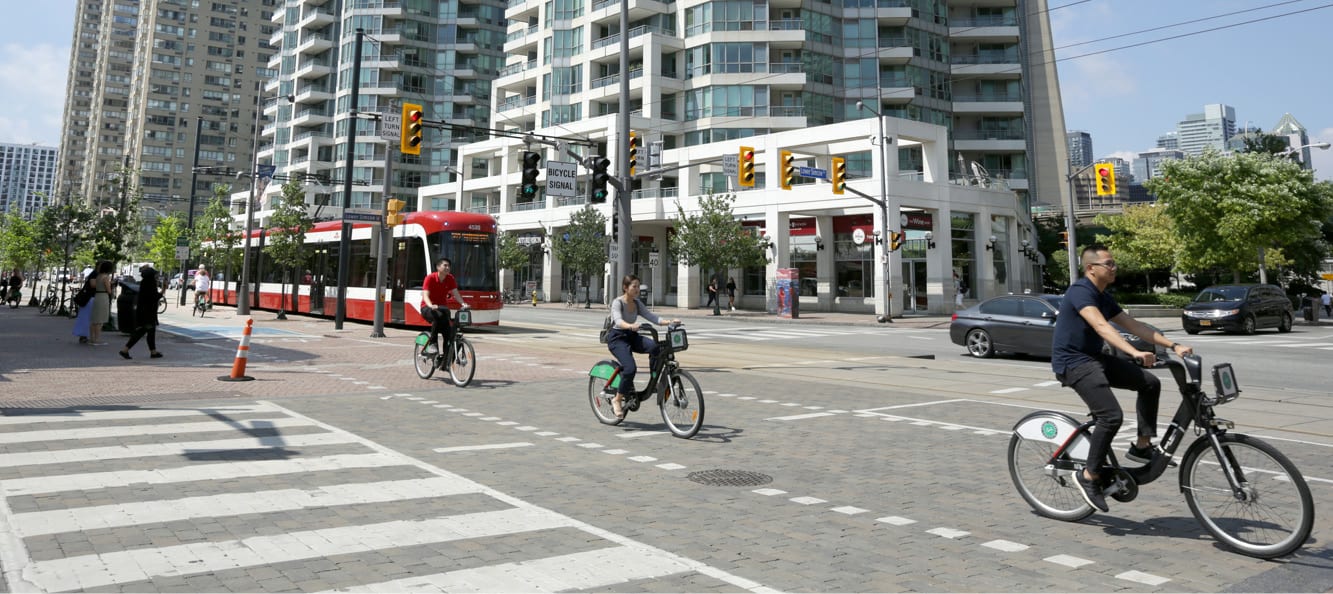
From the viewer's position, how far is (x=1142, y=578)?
13.1ft

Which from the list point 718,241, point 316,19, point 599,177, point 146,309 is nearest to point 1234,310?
point 718,241

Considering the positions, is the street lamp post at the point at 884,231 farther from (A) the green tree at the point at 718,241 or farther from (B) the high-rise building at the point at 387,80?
(B) the high-rise building at the point at 387,80

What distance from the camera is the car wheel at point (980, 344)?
59.6 ft

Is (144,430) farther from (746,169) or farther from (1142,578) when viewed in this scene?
(746,169)

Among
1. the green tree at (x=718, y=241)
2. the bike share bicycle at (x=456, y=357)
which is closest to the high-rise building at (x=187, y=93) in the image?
the green tree at (x=718, y=241)

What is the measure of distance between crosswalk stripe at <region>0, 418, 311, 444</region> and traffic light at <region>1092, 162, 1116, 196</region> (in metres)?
26.8

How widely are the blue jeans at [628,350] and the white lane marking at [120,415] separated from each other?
409 cm

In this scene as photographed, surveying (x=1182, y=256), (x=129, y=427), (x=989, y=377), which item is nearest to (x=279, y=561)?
(x=129, y=427)

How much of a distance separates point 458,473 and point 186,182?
5817 inches

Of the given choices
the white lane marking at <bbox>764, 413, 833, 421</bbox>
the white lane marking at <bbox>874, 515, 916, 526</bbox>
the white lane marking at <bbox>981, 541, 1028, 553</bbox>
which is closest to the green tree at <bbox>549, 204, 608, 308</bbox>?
the white lane marking at <bbox>764, 413, 833, 421</bbox>

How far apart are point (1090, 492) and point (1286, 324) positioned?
31838mm

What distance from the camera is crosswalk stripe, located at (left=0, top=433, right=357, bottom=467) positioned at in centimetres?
621

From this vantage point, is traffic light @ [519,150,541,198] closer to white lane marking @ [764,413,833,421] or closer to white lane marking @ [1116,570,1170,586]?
white lane marking @ [764,413,833,421]

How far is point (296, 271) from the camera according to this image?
29.1 m
